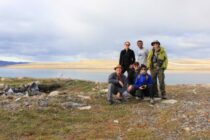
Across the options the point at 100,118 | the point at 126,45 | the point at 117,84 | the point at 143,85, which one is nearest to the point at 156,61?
the point at 143,85

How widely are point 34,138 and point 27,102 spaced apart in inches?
172

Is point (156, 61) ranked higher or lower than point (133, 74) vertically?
higher

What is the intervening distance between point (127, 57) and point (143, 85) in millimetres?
1341

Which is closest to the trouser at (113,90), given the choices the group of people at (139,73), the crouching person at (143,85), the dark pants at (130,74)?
the group of people at (139,73)

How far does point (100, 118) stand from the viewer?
48.2ft

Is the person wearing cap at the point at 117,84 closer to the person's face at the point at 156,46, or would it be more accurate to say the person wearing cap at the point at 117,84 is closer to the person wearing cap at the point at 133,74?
the person wearing cap at the point at 133,74

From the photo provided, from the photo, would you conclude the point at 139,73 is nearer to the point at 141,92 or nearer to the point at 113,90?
the point at 141,92

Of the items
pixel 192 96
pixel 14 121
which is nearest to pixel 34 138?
pixel 14 121

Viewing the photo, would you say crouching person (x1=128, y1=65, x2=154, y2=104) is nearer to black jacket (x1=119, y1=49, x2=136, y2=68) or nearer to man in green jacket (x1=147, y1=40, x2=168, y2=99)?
man in green jacket (x1=147, y1=40, x2=168, y2=99)

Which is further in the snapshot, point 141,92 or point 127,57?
point 127,57

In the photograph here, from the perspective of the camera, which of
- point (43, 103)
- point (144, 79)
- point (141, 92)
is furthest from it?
point (141, 92)

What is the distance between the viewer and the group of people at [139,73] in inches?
678

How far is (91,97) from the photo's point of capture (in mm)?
18453

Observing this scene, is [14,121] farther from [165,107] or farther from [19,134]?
[165,107]
